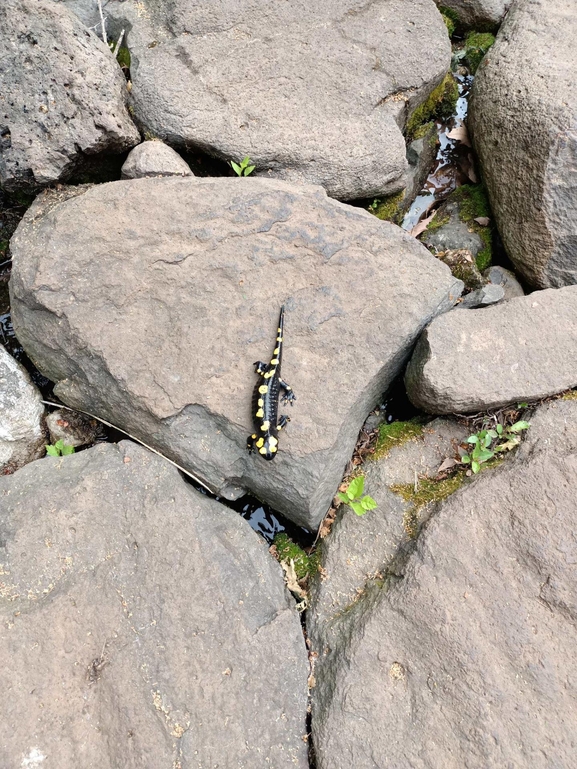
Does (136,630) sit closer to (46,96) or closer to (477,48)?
(46,96)

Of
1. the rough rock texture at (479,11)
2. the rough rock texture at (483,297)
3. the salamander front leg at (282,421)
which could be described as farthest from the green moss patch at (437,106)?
the salamander front leg at (282,421)

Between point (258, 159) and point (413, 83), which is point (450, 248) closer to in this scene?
point (413, 83)

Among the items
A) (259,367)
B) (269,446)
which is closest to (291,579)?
(269,446)

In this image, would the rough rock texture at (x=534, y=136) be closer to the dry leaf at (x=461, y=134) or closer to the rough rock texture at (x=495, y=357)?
the dry leaf at (x=461, y=134)

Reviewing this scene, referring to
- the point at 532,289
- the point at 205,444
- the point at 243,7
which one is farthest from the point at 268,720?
the point at 243,7

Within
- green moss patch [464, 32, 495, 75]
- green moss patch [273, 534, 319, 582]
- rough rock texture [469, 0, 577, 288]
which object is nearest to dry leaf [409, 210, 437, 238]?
rough rock texture [469, 0, 577, 288]
